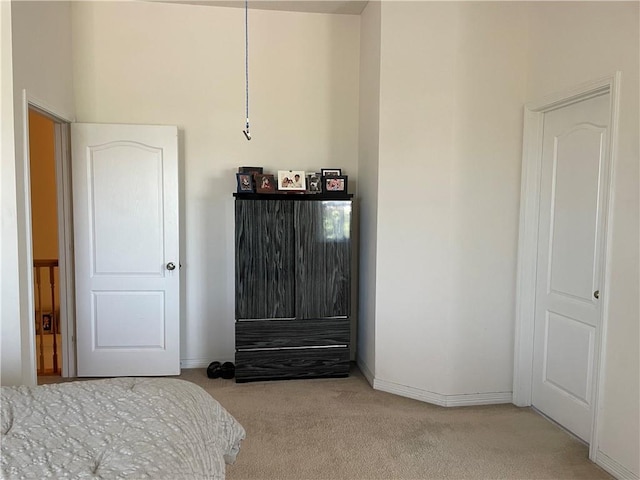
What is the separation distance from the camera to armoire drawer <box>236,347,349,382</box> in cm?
363

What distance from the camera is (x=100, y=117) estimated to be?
3.73 m

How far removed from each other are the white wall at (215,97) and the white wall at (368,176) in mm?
194

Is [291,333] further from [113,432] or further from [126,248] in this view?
[113,432]

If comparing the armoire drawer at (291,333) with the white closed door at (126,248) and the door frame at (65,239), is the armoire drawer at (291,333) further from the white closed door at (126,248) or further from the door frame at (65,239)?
the door frame at (65,239)

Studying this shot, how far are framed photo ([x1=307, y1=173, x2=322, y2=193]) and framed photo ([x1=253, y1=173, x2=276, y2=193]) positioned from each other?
0.92ft

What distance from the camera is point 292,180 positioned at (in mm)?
3668

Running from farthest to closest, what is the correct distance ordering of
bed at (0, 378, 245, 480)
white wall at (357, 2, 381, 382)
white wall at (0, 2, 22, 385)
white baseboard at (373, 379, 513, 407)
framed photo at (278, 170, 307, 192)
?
framed photo at (278, 170, 307, 192) < white wall at (357, 2, 381, 382) < white baseboard at (373, 379, 513, 407) < white wall at (0, 2, 22, 385) < bed at (0, 378, 245, 480)

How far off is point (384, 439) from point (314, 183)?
1929mm

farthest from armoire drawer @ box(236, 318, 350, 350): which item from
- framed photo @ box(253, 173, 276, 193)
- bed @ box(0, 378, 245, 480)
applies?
bed @ box(0, 378, 245, 480)

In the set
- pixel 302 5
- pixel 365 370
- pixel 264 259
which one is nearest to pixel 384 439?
pixel 365 370

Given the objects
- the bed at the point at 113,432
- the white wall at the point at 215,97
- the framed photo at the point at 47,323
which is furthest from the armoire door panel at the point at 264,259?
the framed photo at the point at 47,323

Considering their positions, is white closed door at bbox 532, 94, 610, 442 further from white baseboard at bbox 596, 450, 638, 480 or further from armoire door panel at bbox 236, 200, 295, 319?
armoire door panel at bbox 236, 200, 295, 319

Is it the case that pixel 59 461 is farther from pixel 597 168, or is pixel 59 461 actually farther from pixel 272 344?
pixel 597 168

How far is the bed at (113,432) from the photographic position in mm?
1234
